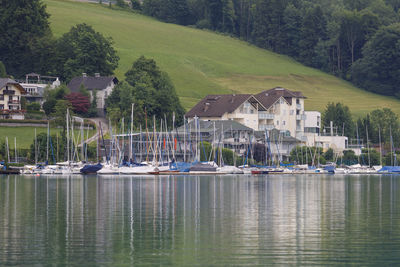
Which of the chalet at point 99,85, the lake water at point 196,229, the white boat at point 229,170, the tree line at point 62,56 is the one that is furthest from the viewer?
the tree line at point 62,56

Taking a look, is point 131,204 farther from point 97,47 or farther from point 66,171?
point 97,47

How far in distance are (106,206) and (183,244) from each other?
20.3 meters

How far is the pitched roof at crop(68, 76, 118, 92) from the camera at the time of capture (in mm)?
159875

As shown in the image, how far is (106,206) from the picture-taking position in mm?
56906

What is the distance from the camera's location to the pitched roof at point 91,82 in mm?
159875

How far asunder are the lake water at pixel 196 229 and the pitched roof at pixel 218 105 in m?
90.0

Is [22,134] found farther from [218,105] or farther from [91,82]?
[218,105]

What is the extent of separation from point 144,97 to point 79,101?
39.3ft

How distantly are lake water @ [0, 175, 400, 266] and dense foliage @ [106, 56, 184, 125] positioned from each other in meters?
78.5

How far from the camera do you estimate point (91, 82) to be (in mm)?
162125

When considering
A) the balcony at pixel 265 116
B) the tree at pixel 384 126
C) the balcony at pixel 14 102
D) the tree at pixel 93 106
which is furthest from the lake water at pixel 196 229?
the tree at pixel 384 126

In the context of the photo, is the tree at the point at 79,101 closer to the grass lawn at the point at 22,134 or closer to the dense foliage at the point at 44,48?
the grass lawn at the point at 22,134

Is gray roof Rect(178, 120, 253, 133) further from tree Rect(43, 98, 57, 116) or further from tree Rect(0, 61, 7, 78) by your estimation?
tree Rect(0, 61, 7, 78)

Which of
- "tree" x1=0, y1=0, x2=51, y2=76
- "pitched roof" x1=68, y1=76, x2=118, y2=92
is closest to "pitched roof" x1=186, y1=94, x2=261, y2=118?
"pitched roof" x1=68, y1=76, x2=118, y2=92
